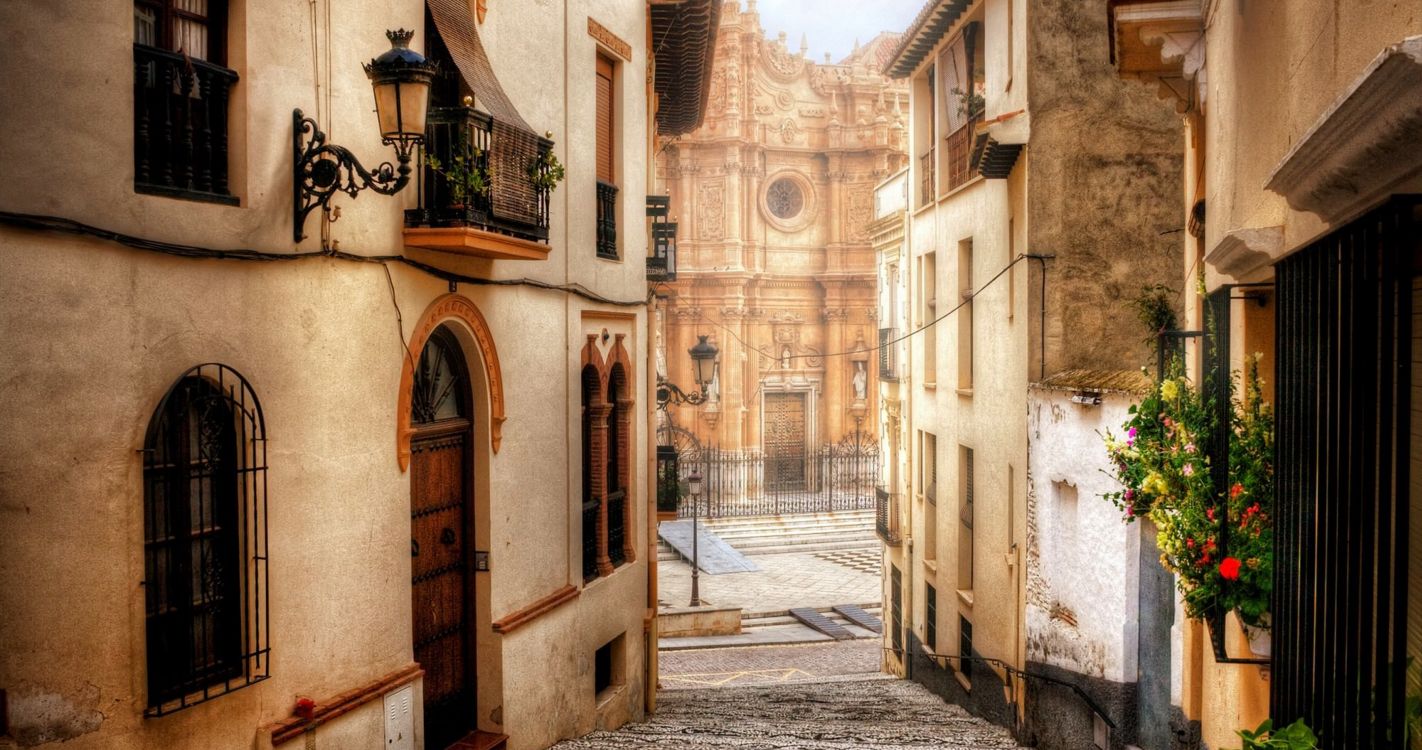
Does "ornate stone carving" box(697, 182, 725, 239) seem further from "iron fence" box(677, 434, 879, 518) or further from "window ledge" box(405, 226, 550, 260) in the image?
"window ledge" box(405, 226, 550, 260)

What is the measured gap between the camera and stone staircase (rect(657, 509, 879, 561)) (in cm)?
3578

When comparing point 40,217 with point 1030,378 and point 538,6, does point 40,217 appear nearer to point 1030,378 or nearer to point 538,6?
point 538,6

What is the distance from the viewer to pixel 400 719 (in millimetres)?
8859

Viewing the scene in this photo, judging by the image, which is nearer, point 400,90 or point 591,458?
point 400,90

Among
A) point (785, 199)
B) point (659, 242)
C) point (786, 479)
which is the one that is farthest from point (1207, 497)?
point (785, 199)

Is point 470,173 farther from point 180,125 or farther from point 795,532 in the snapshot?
point 795,532

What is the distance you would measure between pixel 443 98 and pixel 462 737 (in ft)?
15.6

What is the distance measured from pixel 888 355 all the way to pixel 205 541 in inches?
766

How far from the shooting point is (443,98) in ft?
32.2

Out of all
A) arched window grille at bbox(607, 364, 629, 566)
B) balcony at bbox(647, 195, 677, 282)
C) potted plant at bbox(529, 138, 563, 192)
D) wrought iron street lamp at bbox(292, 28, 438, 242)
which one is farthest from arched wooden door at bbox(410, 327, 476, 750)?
balcony at bbox(647, 195, 677, 282)

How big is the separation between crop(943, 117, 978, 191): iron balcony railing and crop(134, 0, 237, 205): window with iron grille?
37.6 ft

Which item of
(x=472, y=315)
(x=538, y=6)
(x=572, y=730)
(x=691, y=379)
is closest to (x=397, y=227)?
Answer: (x=472, y=315)

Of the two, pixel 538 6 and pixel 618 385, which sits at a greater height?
pixel 538 6

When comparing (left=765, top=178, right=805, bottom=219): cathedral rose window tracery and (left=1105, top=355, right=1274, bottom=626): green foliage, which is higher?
(left=765, top=178, right=805, bottom=219): cathedral rose window tracery
